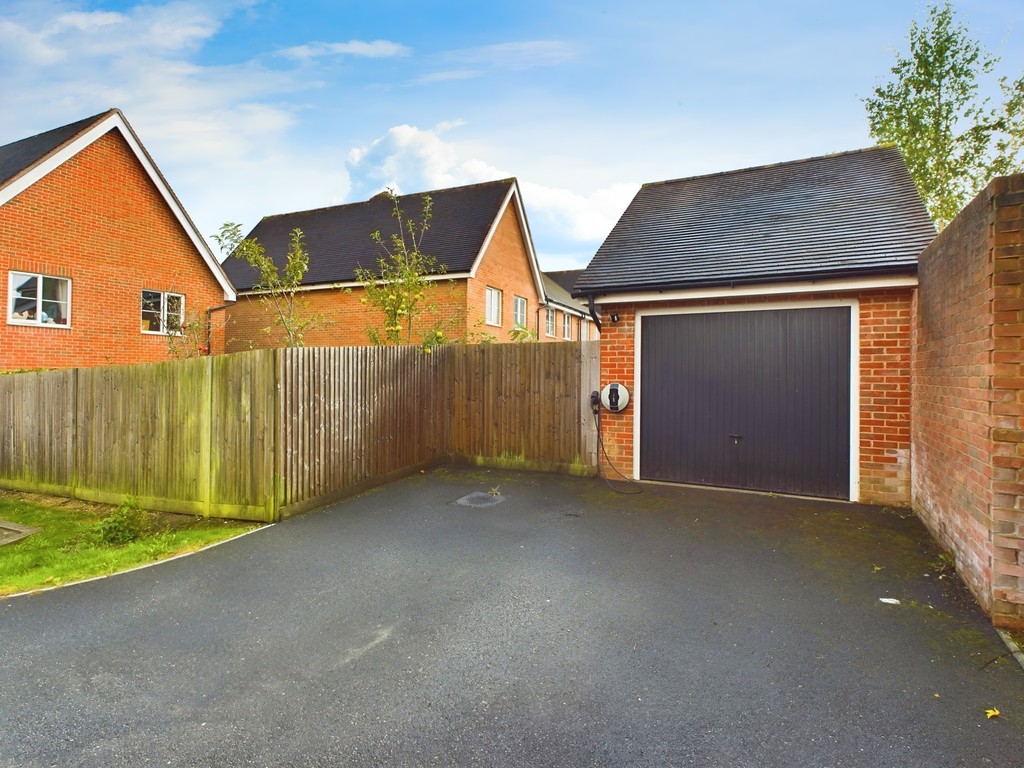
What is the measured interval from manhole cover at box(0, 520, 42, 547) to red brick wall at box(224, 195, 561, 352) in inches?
338

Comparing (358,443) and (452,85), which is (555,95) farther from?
(358,443)

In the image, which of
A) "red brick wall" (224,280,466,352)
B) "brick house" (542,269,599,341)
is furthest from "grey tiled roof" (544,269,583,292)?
"red brick wall" (224,280,466,352)

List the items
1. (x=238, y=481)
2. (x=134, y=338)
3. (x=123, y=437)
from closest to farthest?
(x=238, y=481) < (x=123, y=437) < (x=134, y=338)

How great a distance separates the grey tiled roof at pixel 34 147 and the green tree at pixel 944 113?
23991 mm

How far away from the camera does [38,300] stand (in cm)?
1184

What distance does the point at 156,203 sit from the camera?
46.5 feet

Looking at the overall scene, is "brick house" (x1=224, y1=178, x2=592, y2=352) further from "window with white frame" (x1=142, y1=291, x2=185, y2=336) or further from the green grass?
the green grass

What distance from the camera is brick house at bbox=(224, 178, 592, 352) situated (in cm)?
1565

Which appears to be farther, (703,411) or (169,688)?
(703,411)

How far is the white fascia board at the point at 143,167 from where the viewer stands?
1145cm

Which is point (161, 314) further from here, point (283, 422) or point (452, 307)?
point (283, 422)

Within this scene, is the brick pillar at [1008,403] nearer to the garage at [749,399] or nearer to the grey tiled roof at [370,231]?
the garage at [749,399]

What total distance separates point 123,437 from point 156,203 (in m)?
9.63

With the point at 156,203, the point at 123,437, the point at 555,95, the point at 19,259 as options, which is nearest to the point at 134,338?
the point at 19,259
